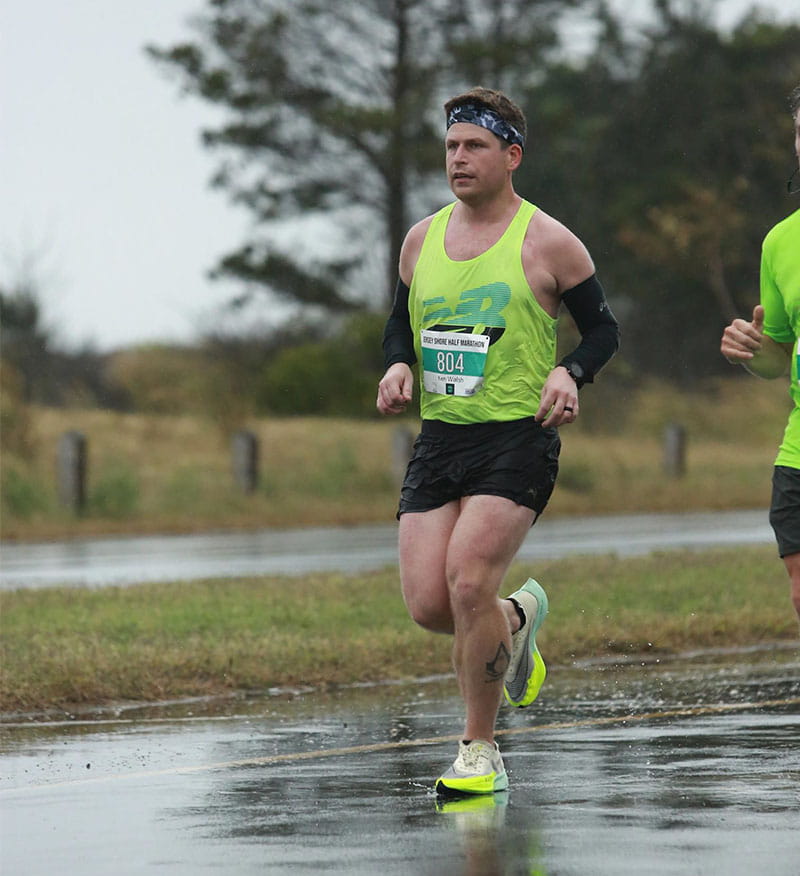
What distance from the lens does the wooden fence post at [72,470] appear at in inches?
1007

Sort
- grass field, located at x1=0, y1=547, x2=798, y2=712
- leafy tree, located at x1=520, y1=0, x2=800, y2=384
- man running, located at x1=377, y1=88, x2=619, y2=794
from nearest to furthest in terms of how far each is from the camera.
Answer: man running, located at x1=377, y1=88, x2=619, y2=794 < grass field, located at x1=0, y1=547, x2=798, y2=712 < leafy tree, located at x1=520, y1=0, x2=800, y2=384

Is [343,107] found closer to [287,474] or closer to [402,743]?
[287,474]

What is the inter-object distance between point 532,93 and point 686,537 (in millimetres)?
25767

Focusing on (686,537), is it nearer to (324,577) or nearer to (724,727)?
(324,577)

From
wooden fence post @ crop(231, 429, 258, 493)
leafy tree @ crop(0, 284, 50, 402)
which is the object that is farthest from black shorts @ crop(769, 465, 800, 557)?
wooden fence post @ crop(231, 429, 258, 493)

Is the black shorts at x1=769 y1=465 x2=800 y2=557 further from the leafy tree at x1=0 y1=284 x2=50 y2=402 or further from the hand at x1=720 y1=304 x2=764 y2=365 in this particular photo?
the leafy tree at x1=0 y1=284 x2=50 y2=402

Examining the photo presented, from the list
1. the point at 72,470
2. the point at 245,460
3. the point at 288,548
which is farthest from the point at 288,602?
the point at 245,460

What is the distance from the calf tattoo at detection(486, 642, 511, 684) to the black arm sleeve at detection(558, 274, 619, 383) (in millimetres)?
940

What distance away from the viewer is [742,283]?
2279 inches

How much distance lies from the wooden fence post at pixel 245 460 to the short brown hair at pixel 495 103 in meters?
21.2

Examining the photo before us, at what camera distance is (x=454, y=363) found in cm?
686

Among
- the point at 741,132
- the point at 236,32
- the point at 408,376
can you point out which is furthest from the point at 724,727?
the point at 741,132

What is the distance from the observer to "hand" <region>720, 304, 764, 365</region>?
6.59 meters

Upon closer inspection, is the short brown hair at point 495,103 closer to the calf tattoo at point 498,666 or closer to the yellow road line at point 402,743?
the calf tattoo at point 498,666
